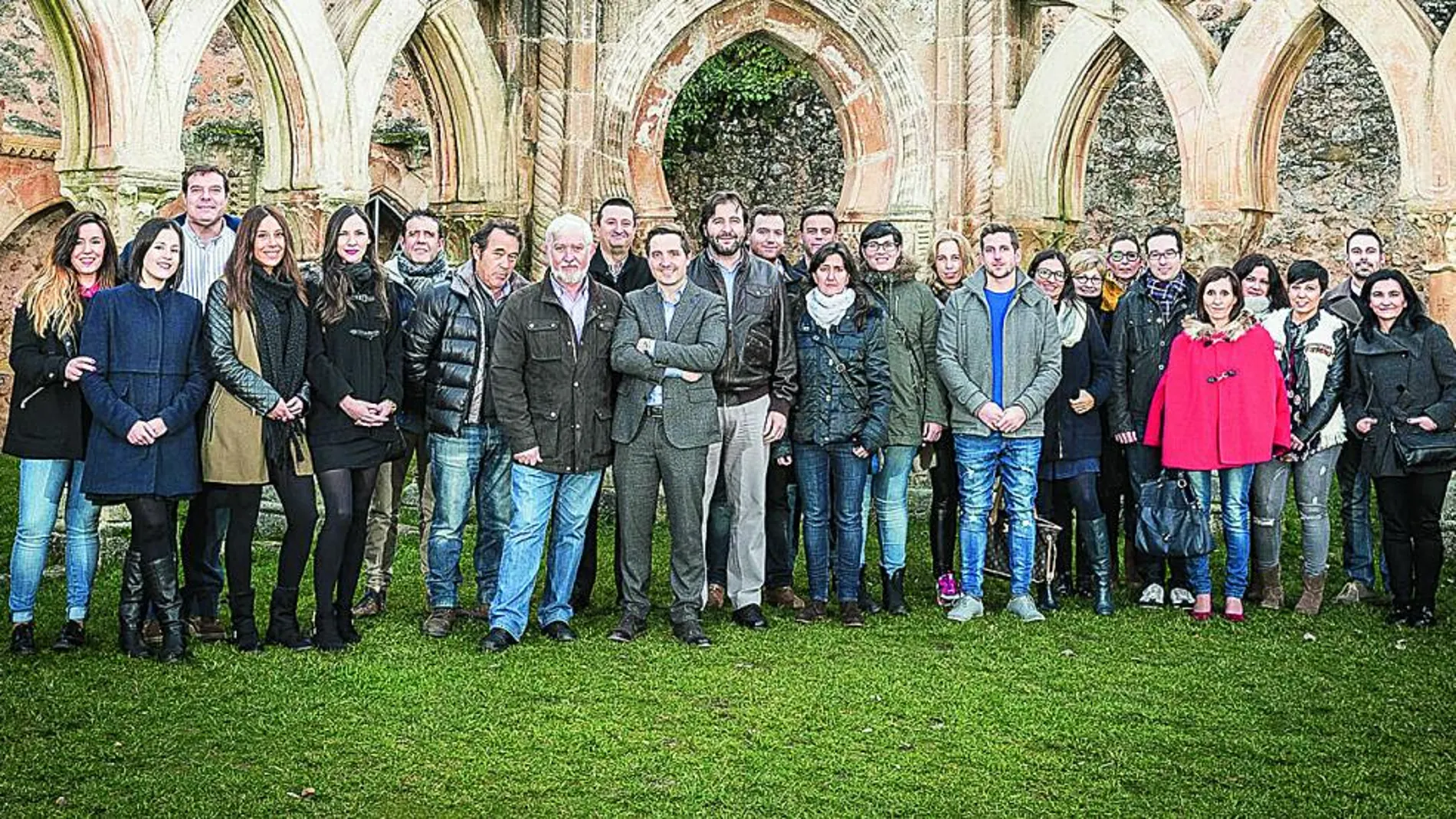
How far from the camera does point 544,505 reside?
6809mm

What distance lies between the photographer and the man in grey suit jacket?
6773mm

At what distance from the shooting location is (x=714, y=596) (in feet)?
25.0

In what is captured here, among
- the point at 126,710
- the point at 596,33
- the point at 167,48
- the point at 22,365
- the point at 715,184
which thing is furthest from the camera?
the point at 715,184

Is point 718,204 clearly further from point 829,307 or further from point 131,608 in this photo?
point 131,608

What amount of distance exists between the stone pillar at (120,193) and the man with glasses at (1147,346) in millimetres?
5042

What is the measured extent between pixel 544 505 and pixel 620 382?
2.02ft

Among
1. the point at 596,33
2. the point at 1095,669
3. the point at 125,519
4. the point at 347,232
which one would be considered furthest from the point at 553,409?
the point at 596,33

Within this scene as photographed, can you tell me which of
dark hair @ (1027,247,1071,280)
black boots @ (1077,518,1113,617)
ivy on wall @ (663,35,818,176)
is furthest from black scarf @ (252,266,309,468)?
ivy on wall @ (663,35,818,176)

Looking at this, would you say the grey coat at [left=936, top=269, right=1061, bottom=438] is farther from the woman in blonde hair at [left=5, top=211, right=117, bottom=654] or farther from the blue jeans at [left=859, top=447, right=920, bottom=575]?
the woman in blonde hair at [left=5, top=211, right=117, bottom=654]

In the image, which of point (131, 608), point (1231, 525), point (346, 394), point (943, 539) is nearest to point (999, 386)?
point (943, 539)

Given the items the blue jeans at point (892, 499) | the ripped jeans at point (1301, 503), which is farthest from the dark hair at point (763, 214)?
the ripped jeans at point (1301, 503)

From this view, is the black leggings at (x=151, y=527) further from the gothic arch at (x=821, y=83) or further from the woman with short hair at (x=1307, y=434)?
the gothic arch at (x=821, y=83)

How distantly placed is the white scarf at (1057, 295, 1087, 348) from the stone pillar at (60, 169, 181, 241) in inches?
186

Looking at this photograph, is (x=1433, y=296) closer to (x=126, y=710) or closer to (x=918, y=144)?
(x=918, y=144)
